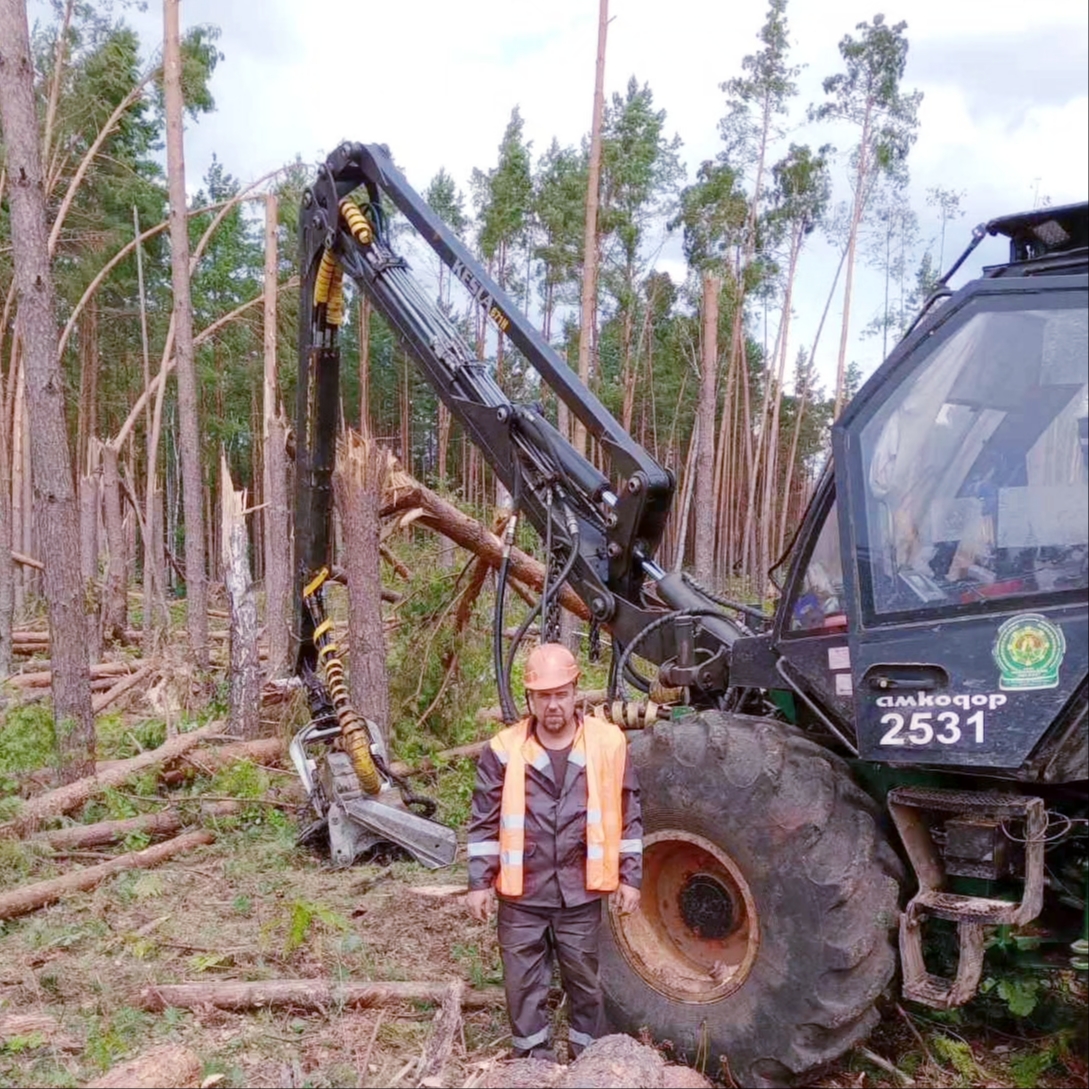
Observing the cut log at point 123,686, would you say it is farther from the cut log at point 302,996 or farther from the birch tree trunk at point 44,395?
the cut log at point 302,996

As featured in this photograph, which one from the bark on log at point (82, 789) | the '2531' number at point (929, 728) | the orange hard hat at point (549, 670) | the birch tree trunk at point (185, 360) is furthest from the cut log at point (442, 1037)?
the birch tree trunk at point (185, 360)

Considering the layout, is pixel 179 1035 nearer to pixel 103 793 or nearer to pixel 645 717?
pixel 645 717

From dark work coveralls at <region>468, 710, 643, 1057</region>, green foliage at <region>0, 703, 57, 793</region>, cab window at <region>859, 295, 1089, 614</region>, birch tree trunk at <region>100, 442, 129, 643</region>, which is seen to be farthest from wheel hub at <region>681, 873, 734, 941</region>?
birch tree trunk at <region>100, 442, 129, 643</region>

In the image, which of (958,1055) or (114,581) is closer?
(958,1055)

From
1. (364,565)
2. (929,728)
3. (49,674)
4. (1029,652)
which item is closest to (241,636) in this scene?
(364,565)

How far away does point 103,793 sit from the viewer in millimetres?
7910

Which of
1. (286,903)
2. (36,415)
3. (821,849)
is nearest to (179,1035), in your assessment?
(286,903)

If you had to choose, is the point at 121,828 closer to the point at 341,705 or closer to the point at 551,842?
the point at 341,705

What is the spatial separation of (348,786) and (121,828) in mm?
1687

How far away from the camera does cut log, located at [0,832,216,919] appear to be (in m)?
5.96

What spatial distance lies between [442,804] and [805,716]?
167 inches

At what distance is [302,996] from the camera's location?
4.69 m

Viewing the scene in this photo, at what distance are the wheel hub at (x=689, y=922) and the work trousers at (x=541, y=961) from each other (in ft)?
0.77

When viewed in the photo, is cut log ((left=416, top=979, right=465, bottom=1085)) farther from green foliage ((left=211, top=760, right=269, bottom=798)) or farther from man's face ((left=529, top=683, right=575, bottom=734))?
green foliage ((left=211, top=760, right=269, bottom=798))
